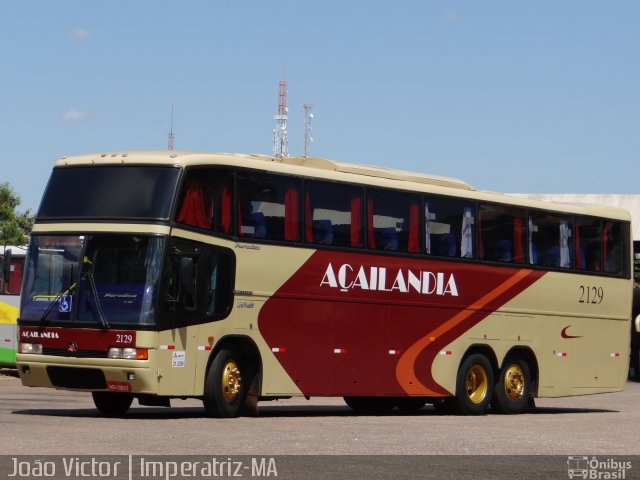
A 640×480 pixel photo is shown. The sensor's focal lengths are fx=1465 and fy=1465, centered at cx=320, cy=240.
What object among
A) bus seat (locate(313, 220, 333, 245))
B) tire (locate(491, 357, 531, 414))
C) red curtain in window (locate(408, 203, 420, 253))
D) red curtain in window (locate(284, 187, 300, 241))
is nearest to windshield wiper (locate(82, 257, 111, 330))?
red curtain in window (locate(284, 187, 300, 241))

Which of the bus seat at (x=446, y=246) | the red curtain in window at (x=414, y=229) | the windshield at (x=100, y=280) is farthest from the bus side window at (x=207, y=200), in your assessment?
the bus seat at (x=446, y=246)

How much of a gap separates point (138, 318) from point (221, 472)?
706 centimetres

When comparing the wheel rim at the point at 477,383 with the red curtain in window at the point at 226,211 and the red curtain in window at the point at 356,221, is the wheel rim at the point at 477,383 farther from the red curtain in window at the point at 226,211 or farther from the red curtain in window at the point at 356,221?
the red curtain in window at the point at 226,211

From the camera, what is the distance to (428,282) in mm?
23672

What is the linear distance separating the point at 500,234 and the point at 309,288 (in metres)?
4.93

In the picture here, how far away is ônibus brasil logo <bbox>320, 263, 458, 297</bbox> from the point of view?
72.3 ft

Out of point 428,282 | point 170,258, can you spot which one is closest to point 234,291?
point 170,258

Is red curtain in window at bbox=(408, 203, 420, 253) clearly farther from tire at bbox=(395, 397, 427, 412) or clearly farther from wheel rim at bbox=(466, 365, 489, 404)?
tire at bbox=(395, 397, 427, 412)

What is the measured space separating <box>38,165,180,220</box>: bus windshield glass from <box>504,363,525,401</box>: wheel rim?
28.2ft

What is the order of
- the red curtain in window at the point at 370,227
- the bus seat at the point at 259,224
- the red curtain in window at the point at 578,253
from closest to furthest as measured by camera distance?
the bus seat at the point at 259,224 → the red curtain in window at the point at 370,227 → the red curtain in window at the point at 578,253

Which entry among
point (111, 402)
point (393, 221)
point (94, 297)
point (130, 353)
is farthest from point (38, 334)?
point (393, 221)

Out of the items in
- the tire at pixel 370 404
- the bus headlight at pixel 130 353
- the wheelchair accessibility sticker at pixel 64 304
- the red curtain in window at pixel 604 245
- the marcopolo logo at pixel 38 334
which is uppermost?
the red curtain in window at pixel 604 245

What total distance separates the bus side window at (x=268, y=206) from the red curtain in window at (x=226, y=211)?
215mm

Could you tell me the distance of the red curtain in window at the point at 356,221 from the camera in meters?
22.3
